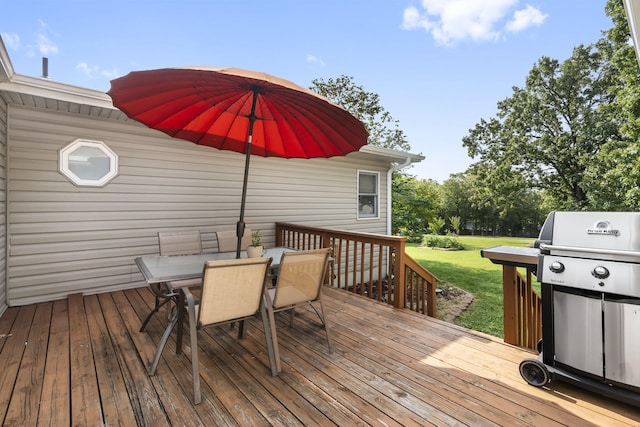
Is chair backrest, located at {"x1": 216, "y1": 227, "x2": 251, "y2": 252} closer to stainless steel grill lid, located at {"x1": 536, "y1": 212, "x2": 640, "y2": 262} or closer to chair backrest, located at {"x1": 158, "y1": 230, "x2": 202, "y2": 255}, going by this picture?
chair backrest, located at {"x1": 158, "y1": 230, "x2": 202, "y2": 255}

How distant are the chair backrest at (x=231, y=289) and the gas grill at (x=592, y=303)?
6.60 ft

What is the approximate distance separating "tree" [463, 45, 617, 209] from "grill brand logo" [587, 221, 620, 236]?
15405 millimetres

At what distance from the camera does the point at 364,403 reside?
6.39ft

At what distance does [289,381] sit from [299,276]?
80cm

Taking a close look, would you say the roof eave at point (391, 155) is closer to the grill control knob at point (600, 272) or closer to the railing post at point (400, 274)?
the railing post at point (400, 274)

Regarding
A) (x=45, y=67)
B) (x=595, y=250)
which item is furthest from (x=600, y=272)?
(x=45, y=67)

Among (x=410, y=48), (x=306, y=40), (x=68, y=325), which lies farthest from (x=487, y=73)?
(x=68, y=325)

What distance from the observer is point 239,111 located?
2.94 meters

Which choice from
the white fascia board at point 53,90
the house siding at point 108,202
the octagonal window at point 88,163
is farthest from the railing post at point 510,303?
the octagonal window at point 88,163

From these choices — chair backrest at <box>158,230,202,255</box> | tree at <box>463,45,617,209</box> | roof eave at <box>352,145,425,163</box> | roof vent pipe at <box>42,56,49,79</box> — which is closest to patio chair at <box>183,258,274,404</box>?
chair backrest at <box>158,230,202,255</box>

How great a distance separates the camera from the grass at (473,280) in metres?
6.26

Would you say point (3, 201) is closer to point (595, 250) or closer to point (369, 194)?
point (595, 250)

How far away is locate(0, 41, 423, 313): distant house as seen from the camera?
3.73 metres

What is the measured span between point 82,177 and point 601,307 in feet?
18.7
